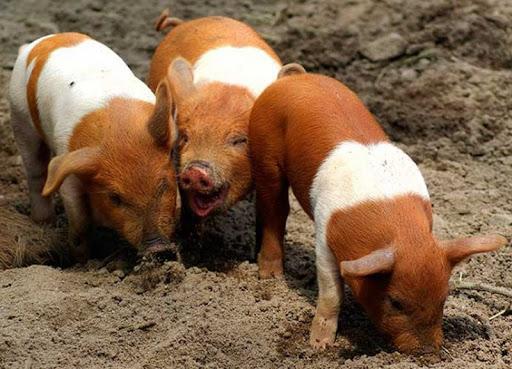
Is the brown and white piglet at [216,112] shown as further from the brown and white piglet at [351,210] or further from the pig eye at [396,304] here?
the pig eye at [396,304]

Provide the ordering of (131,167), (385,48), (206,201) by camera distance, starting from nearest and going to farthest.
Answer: (131,167)
(206,201)
(385,48)

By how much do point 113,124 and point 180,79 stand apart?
23.2 inches

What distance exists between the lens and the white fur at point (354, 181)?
4090mm

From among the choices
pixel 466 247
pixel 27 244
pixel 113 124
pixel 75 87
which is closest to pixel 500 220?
pixel 466 247

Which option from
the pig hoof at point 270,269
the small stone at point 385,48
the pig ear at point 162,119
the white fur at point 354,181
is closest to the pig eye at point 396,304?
the white fur at point 354,181

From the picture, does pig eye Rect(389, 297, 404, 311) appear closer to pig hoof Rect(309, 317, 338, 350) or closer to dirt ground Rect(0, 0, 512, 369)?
dirt ground Rect(0, 0, 512, 369)

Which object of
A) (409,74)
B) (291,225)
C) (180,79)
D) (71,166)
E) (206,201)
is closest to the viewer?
(71,166)

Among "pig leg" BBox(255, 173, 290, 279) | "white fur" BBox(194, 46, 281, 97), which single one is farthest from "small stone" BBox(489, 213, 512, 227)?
"white fur" BBox(194, 46, 281, 97)

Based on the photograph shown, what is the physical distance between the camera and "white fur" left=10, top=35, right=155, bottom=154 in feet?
16.2

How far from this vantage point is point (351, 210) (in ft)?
13.3

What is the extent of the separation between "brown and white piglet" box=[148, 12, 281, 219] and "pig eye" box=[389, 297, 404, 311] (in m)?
1.26

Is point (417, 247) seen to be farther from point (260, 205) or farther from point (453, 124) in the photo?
point (453, 124)

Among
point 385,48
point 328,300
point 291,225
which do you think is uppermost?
point 328,300

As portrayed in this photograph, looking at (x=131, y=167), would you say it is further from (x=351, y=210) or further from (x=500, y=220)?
(x=500, y=220)
